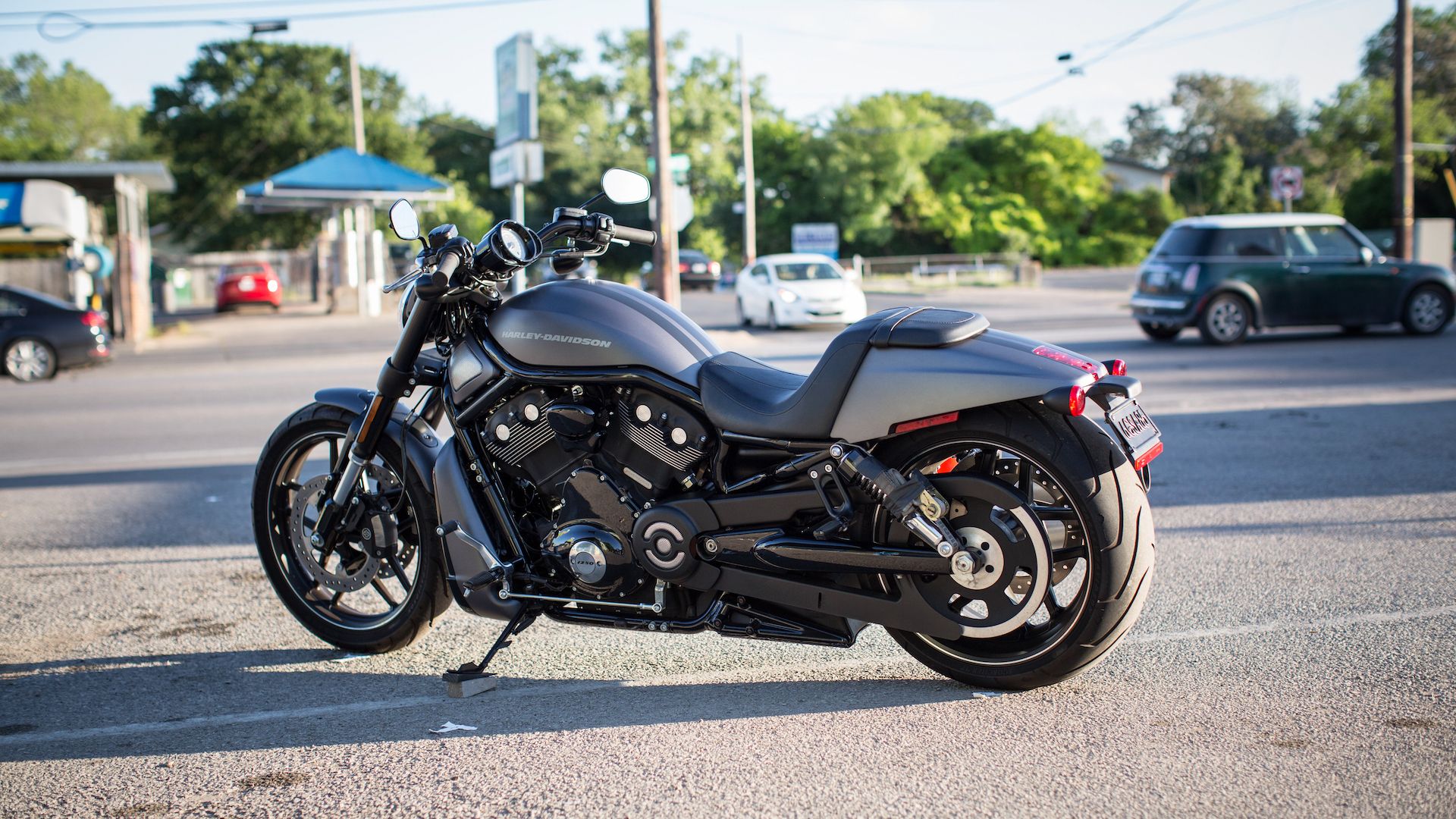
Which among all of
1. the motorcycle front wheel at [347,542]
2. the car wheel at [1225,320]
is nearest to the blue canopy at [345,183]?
the car wheel at [1225,320]

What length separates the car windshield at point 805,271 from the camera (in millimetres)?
22984

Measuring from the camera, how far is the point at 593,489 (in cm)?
364

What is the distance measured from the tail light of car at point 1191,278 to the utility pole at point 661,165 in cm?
842

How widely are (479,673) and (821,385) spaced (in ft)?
4.60

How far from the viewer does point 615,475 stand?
367 cm

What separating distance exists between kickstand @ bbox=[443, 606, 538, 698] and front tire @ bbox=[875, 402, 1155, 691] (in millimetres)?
1247

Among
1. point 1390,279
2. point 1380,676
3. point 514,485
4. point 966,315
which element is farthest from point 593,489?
point 1390,279

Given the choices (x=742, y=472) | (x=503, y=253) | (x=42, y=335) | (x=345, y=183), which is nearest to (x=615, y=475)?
(x=742, y=472)

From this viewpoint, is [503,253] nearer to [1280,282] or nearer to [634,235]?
[634,235]

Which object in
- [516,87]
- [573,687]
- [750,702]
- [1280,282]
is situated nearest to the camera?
[750,702]

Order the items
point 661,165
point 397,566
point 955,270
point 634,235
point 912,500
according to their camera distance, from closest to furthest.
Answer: point 912,500, point 634,235, point 397,566, point 661,165, point 955,270

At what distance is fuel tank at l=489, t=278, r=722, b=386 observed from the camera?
11.8 ft

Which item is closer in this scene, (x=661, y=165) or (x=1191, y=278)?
(x=1191, y=278)

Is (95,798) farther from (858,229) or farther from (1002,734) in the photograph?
(858,229)
